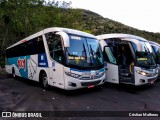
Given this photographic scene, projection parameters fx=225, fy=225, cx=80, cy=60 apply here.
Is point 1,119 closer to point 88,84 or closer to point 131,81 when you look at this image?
point 88,84

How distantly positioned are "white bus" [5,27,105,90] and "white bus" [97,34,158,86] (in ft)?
4.89

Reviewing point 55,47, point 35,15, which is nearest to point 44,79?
point 55,47

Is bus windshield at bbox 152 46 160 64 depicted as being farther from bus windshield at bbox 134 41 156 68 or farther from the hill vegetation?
the hill vegetation

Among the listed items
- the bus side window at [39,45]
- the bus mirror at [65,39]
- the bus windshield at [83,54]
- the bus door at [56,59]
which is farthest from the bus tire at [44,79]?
the bus mirror at [65,39]

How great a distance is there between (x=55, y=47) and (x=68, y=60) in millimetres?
1294

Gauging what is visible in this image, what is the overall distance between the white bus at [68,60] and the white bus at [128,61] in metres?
1.49

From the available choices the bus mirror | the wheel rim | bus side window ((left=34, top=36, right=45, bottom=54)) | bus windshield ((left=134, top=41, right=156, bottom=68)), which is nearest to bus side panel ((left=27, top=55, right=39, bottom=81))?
bus side window ((left=34, top=36, right=45, bottom=54))

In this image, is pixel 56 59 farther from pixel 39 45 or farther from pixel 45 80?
pixel 39 45

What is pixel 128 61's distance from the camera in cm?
1216

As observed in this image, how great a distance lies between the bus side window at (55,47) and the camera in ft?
34.2

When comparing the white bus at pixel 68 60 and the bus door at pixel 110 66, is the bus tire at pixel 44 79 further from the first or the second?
the bus door at pixel 110 66

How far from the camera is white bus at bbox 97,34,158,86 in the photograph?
11748mm

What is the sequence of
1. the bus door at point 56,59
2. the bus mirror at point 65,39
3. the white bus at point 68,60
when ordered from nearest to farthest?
1. the bus mirror at point 65,39
2. the white bus at point 68,60
3. the bus door at point 56,59

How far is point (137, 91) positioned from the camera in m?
12.1
